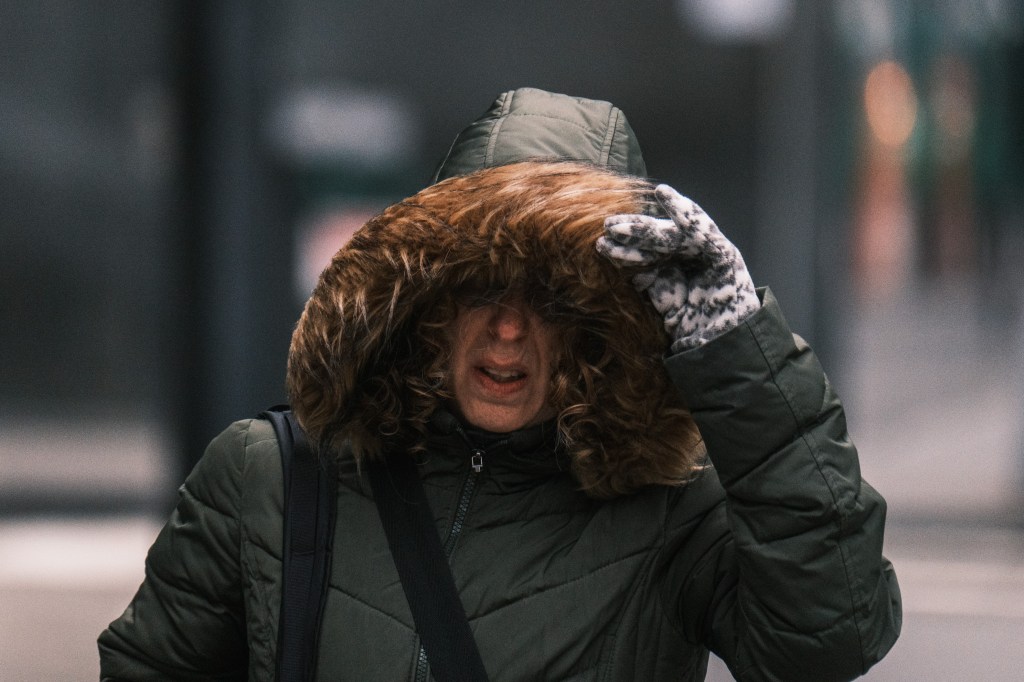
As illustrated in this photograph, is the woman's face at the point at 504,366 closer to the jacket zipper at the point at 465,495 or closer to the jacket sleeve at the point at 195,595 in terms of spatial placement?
the jacket zipper at the point at 465,495

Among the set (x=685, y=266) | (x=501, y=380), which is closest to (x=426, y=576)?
(x=501, y=380)

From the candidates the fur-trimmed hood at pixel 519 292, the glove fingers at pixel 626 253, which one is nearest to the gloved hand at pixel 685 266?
the glove fingers at pixel 626 253

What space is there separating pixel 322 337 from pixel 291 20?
13.9ft

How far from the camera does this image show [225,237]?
5.95m

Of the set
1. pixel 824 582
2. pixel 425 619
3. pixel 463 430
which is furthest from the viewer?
pixel 463 430

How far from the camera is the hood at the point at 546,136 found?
6.52ft

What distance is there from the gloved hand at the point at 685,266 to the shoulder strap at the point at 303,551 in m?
0.56

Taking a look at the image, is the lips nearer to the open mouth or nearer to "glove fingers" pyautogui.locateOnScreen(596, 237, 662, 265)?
the open mouth

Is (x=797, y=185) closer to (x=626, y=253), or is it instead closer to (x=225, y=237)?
(x=225, y=237)

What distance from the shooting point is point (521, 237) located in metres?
1.89

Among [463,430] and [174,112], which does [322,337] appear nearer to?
[463,430]

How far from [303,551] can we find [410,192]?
4.23 metres

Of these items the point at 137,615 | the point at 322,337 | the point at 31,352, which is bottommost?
the point at 31,352

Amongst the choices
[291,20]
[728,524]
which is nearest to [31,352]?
[291,20]
